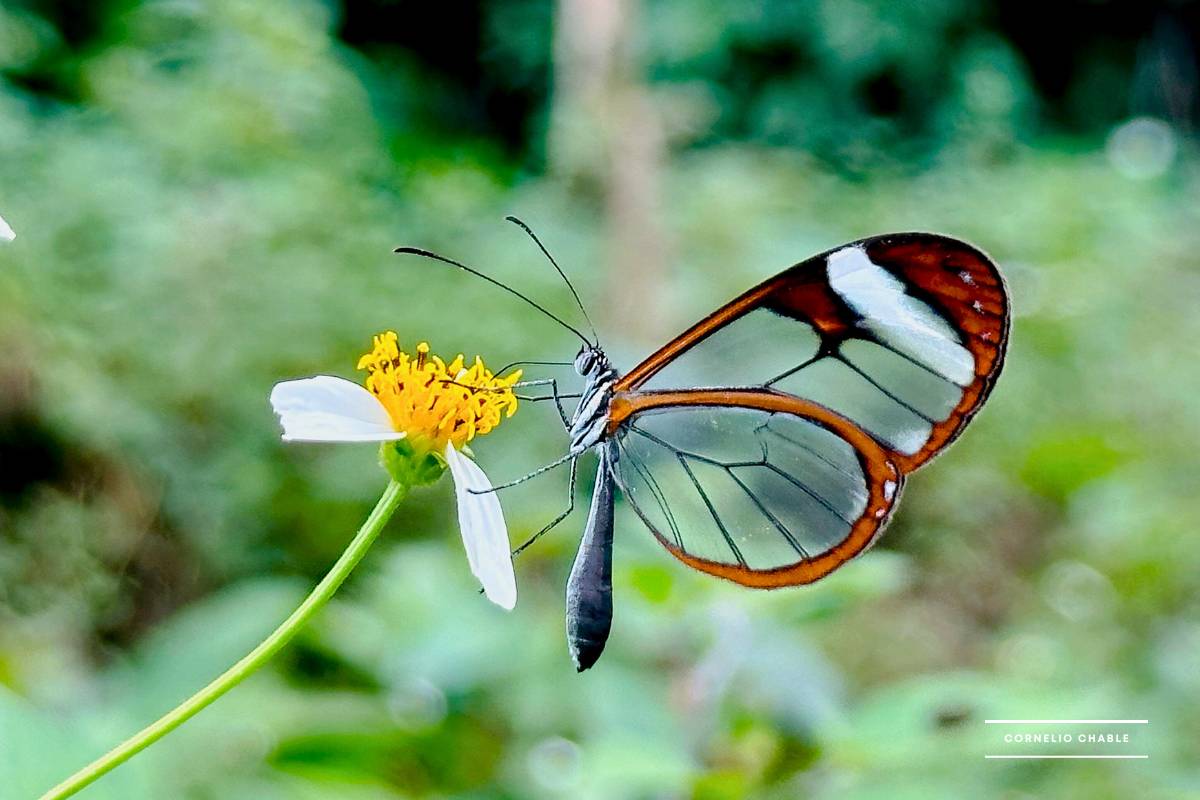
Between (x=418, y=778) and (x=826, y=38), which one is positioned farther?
(x=826, y=38)

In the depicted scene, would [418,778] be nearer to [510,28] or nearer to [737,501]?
[737,501]

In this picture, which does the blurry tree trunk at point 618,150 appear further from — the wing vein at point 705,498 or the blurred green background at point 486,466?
the wing vein at point 705,498

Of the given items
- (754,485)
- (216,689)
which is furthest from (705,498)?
(216,689)

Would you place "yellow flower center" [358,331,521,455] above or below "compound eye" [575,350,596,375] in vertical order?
below

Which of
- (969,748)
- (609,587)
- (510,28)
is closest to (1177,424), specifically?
(969,748)

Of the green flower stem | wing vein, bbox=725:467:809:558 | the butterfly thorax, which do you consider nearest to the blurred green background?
wing vein, bbox=725:467:809:558

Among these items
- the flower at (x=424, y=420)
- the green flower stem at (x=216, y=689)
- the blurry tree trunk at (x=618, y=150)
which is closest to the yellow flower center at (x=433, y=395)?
the flower at (x=424, y=420)

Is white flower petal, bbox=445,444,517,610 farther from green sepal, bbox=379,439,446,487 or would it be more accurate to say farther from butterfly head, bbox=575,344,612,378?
butterfly head, bbox=575,344,612,378

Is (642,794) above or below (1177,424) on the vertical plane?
below
